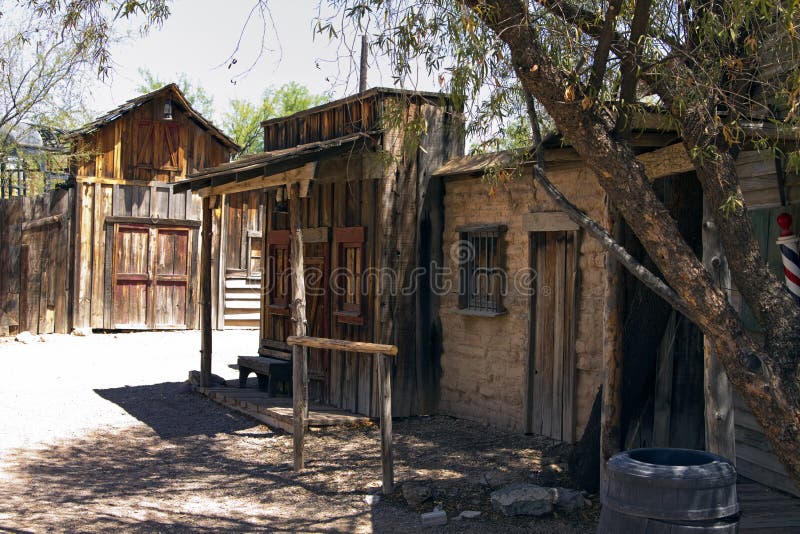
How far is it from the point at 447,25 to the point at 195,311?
14.8 metres

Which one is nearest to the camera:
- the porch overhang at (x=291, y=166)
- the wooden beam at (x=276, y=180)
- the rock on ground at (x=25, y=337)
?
the porch overhang at (x=291, y=166)

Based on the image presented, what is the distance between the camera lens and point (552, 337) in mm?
9164

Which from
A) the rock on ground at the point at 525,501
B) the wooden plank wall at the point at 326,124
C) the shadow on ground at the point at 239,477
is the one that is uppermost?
the wooden plank wall at the point at 326,124

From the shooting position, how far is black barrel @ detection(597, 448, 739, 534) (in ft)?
14.5

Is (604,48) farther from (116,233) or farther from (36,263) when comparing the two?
(36,263)

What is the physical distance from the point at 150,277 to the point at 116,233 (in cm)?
121

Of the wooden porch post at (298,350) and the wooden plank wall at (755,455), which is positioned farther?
the wooden porch post at (298,350)

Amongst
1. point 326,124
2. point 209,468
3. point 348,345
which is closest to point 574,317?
point 348,345

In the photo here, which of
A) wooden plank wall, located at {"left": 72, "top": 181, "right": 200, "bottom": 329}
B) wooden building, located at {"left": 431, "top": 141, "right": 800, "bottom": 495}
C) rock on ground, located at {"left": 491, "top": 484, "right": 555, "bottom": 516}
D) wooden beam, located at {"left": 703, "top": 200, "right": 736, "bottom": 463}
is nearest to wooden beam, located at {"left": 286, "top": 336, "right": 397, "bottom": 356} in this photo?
rock on ground, located at {"left": 491, "top": 484, "right": 555, "bottom": 516}

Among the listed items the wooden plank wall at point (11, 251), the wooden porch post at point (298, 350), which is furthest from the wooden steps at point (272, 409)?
the wooden plank wall at point (11, 251)

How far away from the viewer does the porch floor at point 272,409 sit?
9.98 meters

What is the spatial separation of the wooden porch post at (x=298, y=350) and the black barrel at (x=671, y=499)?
429 centimetres

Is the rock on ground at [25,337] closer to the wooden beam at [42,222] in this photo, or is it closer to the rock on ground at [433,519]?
the wooden beam at [42,222]

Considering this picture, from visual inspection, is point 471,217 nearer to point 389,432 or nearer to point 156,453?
point 389,432
